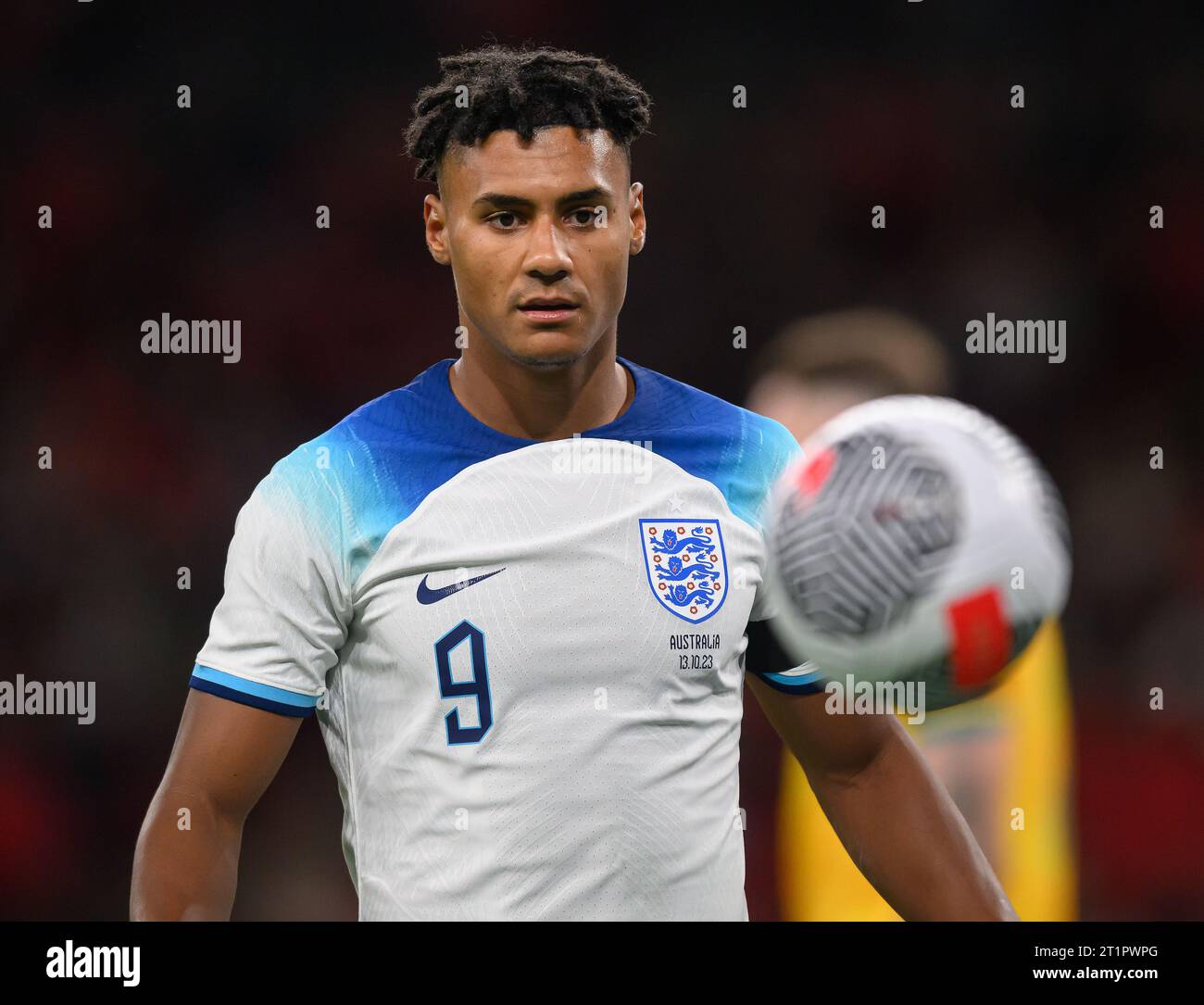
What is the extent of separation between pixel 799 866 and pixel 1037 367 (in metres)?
1.99

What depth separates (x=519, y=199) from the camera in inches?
92.7

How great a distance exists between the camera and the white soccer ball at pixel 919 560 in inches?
93.5

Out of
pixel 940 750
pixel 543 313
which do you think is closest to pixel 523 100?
pixel 543 313

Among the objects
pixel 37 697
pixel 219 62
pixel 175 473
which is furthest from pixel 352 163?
pixel 37 697

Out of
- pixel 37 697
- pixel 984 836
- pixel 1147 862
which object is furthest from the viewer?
pixel 1147 862

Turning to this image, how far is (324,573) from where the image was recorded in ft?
7.53

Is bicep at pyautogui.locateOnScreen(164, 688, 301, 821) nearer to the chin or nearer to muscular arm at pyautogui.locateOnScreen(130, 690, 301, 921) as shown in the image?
muscular arm at pyautogui.locateOnScreen(130, 690, 301, 921)

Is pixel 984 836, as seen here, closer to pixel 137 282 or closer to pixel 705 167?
pixel 705 167

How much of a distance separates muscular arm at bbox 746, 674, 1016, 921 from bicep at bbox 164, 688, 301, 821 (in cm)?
79

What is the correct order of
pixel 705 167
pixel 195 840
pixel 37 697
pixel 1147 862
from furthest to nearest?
pixel 705 167
pixel 1147 862
pixel 37 697
pixel 195 840

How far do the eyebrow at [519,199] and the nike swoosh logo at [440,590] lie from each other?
1.80ft

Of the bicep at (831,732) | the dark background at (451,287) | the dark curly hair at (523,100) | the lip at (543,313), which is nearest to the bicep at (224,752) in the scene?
the lip at (543,313)

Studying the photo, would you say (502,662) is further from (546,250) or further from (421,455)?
(546,250)

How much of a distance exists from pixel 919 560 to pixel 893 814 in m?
0.43
